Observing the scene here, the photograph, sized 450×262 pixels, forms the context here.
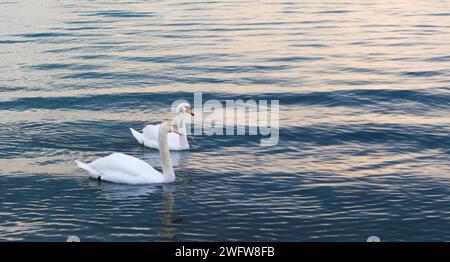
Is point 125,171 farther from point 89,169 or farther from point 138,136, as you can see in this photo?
point 138,136

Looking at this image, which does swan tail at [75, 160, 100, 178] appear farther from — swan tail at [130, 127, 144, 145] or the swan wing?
swan tail at [130, 127, 144, 145]

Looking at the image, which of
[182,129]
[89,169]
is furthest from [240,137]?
[89,169]

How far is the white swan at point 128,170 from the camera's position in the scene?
2428 centimetres

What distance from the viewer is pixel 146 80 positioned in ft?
142

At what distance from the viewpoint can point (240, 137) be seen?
1194 inches

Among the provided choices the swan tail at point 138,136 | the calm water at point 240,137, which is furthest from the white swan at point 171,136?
the calm water at point 240,137

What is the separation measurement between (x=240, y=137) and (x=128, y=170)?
696 centimetres

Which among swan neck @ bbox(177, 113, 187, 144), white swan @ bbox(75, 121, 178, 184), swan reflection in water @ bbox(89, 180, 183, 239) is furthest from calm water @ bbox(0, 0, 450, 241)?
swan neck @ bbox(177, 113, 187, 144)

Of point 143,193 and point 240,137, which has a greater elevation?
point 240,137

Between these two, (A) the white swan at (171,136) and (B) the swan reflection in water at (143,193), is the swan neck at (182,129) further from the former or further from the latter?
(B) the swan reflection in water at (143,193)

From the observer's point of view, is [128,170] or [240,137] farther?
[240,137]

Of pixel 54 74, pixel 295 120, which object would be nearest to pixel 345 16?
pixel 54 74

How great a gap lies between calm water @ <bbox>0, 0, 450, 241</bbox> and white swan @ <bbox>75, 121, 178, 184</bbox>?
29cm
